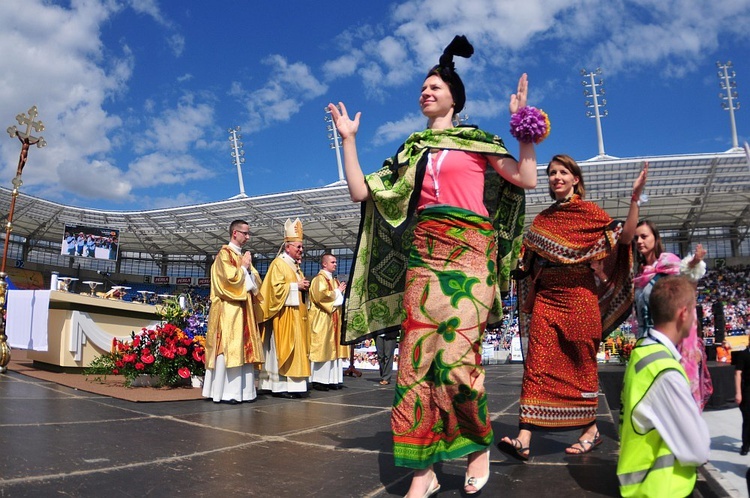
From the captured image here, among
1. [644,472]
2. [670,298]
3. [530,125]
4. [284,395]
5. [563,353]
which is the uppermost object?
[530,125]

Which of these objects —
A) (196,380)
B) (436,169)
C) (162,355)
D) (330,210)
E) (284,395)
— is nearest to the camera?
(436,169)

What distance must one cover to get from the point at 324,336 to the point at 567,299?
4816 mm

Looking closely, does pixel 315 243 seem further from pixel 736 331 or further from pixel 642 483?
pixel 642 483

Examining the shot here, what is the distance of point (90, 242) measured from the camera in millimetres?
32625

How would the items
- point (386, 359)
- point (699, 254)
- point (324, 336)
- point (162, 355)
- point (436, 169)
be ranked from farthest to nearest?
point (386, 359) → point (324, 336) → point (162, 355) → point (699, 254) → point (436, 169)

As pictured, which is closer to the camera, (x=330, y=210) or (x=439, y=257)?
(x=439, y=257)

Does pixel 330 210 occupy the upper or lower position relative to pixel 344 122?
upper

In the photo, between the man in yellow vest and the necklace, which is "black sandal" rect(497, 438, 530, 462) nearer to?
the man in yellow vest

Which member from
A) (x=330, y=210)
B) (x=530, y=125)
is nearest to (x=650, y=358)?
(x=530, y=125)

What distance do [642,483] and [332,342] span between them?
5836mm

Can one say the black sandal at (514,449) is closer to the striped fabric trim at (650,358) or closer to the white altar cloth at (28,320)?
the striped fabric trim at (650,358)

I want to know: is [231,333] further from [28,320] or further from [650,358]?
[650,358]

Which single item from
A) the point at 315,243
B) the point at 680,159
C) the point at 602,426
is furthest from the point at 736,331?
the point at 315,243

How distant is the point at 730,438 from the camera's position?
398 centimetres
